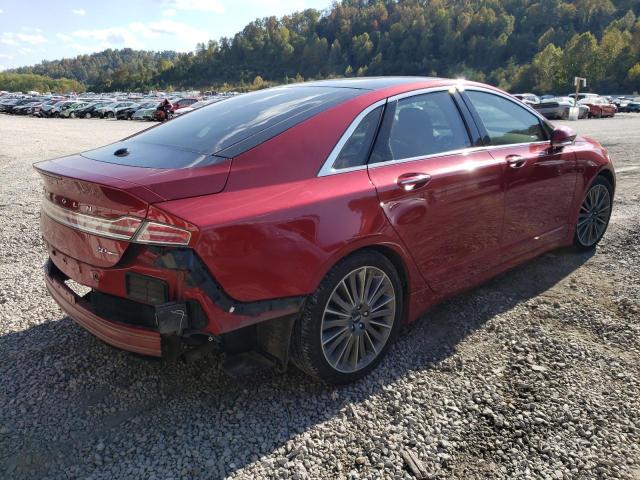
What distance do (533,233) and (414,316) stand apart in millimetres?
1487

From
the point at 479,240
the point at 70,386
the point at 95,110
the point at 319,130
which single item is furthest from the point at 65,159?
the point at 95,110

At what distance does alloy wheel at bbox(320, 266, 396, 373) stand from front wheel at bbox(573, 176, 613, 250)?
266 centimetres

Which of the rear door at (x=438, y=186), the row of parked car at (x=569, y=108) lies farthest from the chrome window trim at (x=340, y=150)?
the row of parked car at (x=569, y=108)

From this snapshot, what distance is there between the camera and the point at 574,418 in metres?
2.56

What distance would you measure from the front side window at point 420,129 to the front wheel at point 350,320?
648 millimetres

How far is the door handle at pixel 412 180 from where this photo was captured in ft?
9.47

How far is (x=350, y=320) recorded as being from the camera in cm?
278

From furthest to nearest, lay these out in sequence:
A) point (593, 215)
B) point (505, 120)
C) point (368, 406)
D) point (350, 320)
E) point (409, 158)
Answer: point (593, 215), point (505, 120), point (409, 158), point (350, 320), point (368, 406)

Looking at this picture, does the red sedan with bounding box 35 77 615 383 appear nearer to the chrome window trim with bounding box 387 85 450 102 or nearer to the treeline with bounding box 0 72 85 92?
the chrome window trim with bounding box 387 85 450 102

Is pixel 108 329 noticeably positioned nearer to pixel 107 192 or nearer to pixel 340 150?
pixel 107 192

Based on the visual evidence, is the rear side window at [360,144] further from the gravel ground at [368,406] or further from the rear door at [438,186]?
the gravel ground at [368,406]

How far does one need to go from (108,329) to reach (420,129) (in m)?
2.16

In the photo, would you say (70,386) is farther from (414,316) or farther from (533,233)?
(533,233)

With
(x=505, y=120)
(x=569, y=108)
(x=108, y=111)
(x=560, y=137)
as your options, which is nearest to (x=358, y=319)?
(x=505, y=120)
